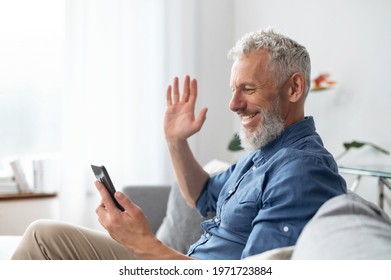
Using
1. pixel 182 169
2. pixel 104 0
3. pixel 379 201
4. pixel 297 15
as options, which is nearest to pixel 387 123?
pixel 379 201

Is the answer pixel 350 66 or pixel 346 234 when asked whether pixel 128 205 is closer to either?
pixel 346 234

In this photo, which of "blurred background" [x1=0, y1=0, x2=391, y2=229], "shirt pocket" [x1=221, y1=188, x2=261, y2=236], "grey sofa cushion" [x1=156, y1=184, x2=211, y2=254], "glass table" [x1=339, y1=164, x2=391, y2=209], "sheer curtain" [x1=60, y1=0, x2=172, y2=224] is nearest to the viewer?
"shirt pocket" [x1=221, y1=188, x2=261, y2=236]

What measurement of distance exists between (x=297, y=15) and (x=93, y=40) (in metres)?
1.04

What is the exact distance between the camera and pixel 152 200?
227cm

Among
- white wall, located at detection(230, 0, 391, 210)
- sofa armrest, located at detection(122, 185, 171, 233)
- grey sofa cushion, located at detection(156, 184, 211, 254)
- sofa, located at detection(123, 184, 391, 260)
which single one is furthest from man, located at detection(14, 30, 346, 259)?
white wall, located at detection(230, 0, 391, 210)

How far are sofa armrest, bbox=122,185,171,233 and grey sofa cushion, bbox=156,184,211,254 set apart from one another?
0.19 m

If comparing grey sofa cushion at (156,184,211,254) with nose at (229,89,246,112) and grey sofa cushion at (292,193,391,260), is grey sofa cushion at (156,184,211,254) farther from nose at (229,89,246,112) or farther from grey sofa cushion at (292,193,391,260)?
grey sofa cushion at (292,193,391,260)

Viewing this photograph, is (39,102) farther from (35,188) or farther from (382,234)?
(382,234)

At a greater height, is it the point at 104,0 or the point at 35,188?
the point at 104,0

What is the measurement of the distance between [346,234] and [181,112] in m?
0.88

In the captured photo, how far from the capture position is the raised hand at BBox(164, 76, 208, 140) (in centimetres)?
160

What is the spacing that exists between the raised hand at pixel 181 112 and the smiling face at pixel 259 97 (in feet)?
0.66

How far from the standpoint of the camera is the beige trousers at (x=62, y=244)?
4.55ft

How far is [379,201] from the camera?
199cm
